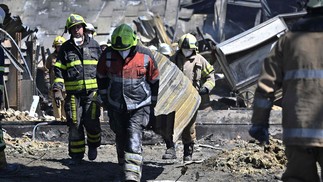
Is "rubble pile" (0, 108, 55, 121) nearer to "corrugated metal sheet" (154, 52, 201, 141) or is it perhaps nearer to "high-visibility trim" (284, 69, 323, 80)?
"corrugated metal sheet" (154, 52, 201, 141)

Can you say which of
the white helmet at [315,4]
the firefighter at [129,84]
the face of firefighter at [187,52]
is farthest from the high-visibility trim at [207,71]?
the white helmet at [315,4]

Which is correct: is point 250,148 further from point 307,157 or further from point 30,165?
point 307,157

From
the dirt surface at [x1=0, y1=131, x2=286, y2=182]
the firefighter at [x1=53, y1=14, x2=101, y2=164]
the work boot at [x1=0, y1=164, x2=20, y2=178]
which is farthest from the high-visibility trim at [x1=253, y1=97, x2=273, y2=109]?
the firefighter at [x1=53, y1=14, x2=101, y2=164]

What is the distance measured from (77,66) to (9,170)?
1.55 m

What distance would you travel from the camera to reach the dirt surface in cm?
840

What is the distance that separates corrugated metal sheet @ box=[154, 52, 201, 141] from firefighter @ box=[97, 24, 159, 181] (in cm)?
68

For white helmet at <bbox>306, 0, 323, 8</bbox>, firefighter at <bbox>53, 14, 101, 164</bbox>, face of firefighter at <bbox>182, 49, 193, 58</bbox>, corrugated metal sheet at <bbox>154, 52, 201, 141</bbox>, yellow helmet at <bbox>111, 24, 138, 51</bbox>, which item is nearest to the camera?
white helmet at <bbox>306, 0, 323, 8</bbox>

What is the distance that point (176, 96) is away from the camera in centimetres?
875

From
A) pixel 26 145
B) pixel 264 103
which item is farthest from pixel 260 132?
pixel 26 145

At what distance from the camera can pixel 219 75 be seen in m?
17.0

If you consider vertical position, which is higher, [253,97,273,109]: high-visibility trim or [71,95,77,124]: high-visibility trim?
[253,97,273,109]: high-visibility trim

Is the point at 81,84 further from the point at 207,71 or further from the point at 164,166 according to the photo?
the point at 207,71

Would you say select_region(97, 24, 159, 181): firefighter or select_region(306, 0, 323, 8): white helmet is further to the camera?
select_region(97, 24, 159, 181): firefighter

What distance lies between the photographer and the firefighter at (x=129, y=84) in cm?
767
